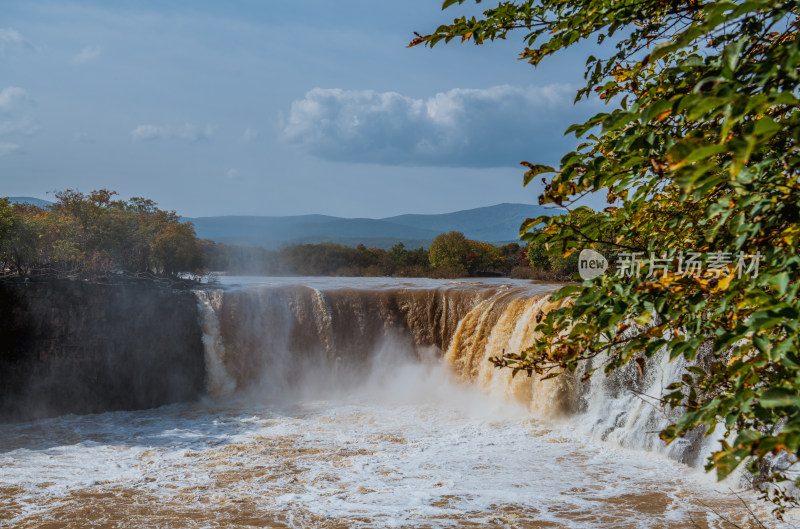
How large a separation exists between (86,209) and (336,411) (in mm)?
8626

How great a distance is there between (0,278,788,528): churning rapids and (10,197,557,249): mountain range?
3.17m

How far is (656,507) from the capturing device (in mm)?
7016

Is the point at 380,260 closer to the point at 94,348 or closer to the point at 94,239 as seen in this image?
the point at 94,239

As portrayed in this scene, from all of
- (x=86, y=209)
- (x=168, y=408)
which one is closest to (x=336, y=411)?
(x=168, y=408)

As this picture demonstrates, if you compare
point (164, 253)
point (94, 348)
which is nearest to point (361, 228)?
point (164, 253)

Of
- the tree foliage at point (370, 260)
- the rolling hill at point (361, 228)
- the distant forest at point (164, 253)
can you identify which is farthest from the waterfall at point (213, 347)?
the tree foliage at point (370, 260)

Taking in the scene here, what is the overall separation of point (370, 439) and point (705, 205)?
26.2 feet

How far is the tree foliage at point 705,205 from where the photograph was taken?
1556 mm

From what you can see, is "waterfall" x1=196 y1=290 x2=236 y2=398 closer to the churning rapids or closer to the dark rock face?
the churning rapids

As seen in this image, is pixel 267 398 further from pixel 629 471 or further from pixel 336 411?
pixel 629 471

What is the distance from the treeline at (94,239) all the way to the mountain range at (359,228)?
136 centimetres

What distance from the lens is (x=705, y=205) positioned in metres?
3.18

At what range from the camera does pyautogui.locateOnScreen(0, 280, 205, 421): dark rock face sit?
12.5m

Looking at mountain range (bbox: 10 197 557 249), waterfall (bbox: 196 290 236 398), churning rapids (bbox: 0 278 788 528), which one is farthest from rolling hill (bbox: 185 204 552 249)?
waterfall (bbox: 196 290 236 398)
